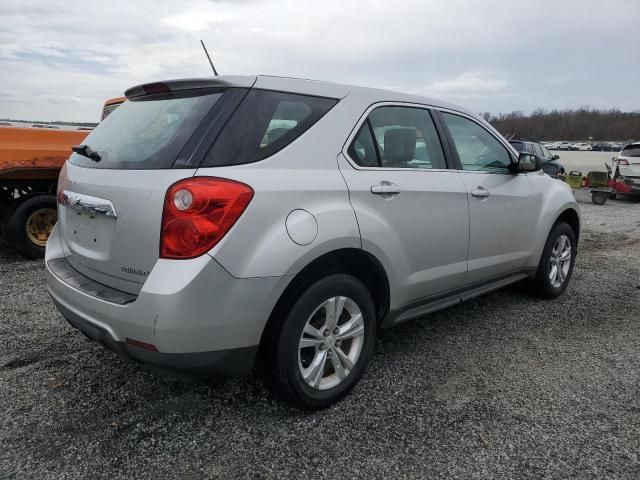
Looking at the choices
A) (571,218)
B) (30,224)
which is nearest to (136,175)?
(571,218)

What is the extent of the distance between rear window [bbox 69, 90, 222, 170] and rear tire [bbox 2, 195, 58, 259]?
3284mm

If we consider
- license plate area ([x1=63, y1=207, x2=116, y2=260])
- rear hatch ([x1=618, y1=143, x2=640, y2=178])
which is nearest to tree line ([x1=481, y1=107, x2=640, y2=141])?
rear hatch ([x1=618, y1=143, x2=640, y2=178])

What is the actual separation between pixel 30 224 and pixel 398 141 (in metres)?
4.63

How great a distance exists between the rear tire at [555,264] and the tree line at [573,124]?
86.2 metres

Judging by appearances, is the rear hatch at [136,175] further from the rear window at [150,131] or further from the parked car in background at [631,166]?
the parked car in background at [631,166]

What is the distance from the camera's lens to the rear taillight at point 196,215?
82.4 inches

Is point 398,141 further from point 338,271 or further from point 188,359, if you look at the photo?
point 188,359

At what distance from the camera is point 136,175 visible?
229 centimetres

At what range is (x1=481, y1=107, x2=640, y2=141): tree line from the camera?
85.6 m

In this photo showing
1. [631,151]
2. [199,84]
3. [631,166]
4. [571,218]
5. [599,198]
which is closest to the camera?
[199,84]

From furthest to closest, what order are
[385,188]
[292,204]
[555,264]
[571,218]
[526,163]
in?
[571,218]
[555,264]
[526,163]
[385,188]
[292,204]

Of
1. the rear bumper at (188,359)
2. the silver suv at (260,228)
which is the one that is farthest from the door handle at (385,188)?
the rear bumper at (188,359)

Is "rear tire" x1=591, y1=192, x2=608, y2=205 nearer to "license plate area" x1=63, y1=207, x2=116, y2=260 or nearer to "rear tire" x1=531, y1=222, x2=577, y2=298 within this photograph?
"rear tire" x1=531, y1=222, x2=577, y2=298

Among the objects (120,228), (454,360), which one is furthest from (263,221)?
(454,360)
